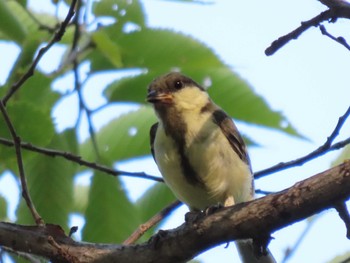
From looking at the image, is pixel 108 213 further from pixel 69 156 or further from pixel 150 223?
pixel 69 156

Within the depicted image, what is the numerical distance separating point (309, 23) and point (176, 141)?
1807 millimetres

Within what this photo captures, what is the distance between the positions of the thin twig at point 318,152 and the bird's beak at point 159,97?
2.61 ft

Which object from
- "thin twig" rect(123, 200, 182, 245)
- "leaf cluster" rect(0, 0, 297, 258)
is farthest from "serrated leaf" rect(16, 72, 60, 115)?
"thin twig" rect(123, 200, 182, 245)

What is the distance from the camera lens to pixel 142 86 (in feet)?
13.8

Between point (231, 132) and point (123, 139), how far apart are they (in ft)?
2.75

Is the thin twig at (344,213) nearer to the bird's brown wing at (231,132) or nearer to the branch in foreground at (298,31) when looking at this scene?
the branch in foreground at (298,31)

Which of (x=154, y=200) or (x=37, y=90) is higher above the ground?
(x=37, y=90)

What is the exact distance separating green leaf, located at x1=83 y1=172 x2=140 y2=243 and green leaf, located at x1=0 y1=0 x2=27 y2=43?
76 cm

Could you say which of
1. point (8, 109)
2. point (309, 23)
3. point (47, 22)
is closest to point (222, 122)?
point (47, 22)

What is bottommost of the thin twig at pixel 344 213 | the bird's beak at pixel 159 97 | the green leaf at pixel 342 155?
the thin twig at pixel 344 213

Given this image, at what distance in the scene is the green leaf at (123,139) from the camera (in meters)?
4.21

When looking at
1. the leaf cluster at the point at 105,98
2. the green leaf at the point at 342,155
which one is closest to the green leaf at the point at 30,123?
the leaf cluster at the point at 105,98

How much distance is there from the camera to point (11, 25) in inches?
162

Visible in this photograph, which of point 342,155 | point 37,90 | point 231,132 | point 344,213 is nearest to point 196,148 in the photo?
point 231,132
